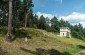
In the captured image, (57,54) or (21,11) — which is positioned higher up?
(21,11)

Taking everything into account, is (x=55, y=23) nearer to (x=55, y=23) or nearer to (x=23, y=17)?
(x=55, y=23)

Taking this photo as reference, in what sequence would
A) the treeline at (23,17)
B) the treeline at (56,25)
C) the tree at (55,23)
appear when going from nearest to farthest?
the treeline at (23,17), the treeline at (56,25), the tree at (55,23)

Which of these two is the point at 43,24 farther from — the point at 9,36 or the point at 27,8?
the point at 9,36

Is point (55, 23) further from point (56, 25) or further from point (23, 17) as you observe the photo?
point (23, 17)

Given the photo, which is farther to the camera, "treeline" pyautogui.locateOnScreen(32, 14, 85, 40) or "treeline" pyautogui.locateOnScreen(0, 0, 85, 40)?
"treeline" pyautogui.locateOnScreen(32, 14, 85, 40)

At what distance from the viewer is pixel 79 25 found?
546ft

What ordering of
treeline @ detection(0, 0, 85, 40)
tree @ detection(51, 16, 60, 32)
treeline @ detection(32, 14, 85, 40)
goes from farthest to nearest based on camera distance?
tree @ detection(51, 16, 60, 32) < treeline @ detection(32, 14, 85, 40) < treeline @ detection(0, 0, 85, 40)

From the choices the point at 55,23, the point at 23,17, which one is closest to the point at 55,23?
the point at 55,23

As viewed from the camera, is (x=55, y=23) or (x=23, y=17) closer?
(x=23, y=17)

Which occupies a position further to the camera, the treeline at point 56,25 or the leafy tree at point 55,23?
the leafy tree at point 55,23

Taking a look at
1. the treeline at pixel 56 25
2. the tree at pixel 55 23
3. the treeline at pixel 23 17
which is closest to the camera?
the treeline at pixel 23 17

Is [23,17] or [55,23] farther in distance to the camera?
[55,23]

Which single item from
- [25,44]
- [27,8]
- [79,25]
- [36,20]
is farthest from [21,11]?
[79,25]

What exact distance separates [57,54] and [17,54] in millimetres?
5259
